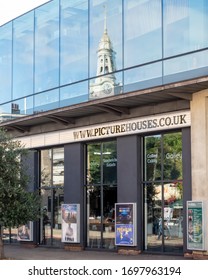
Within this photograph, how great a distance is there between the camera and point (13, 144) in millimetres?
18766

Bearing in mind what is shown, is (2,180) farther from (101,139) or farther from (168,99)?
(168,99)

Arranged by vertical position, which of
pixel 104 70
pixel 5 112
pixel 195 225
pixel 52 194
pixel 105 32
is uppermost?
pixel 105 32

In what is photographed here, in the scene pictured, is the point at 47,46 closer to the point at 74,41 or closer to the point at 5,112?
the point at 74,41

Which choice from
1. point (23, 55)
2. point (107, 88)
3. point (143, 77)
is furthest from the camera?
point (23, 55)

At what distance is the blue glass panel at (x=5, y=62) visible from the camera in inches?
1008

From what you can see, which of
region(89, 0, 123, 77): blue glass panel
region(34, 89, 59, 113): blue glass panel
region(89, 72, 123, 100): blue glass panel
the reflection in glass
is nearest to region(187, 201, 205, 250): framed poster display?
region(89, 72, 123, 100): blue glass panel

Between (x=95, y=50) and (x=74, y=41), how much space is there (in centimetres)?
140

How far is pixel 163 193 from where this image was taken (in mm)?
19109

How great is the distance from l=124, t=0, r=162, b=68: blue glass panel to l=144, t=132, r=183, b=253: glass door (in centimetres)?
293

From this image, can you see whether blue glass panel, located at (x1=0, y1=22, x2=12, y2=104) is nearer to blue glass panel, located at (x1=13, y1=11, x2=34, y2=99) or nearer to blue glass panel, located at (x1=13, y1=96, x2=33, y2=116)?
blue glass panel, located at (x1=13, y1=11, x2=34, y2=99)

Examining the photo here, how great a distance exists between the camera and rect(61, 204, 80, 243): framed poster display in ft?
70.2

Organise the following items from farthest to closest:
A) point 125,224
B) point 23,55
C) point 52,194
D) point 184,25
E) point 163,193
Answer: point 23,55, point 52,194, point 125,224, point 163,193, point 184,25

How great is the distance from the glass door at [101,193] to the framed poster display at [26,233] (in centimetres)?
333

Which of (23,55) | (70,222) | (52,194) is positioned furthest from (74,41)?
(70,222)
